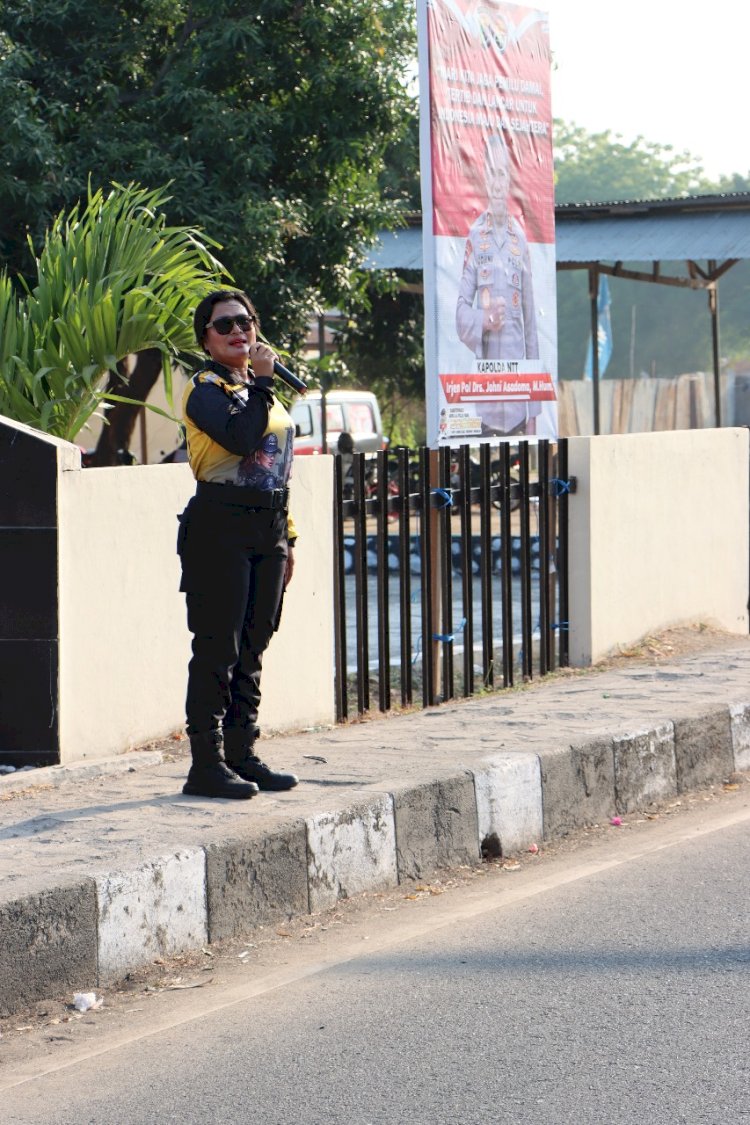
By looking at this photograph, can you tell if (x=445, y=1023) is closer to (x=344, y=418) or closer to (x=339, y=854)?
(x=339, y=854)

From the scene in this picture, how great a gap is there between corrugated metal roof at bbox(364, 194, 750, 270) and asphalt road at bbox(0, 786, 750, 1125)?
510 inches

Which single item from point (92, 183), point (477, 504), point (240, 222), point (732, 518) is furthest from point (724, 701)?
point (92, 183)

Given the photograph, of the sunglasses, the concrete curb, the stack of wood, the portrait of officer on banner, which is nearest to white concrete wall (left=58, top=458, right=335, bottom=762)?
the concrete curb

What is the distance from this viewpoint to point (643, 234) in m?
17.9

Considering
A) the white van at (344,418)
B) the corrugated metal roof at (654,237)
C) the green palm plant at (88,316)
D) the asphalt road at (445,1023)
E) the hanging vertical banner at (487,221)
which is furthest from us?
the white van at (344,418)

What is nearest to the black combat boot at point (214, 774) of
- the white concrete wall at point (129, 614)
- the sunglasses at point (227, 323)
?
the white concrete wall at point (129, 614)

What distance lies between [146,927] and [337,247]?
30.7 feet

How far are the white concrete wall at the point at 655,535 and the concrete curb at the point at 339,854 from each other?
1673 millimetres

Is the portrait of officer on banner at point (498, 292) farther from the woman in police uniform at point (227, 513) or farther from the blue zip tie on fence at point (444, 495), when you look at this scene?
the woman in police uniform at point (227, 513)

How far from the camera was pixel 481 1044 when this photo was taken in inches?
136

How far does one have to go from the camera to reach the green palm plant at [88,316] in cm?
612

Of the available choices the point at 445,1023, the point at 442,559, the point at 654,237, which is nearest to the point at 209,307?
the point at 445,1023

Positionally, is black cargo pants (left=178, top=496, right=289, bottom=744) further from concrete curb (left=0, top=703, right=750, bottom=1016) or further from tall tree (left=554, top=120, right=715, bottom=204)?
tall tree (left=554, top=120, right=715, bottom=204)

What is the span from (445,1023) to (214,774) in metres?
1.56
